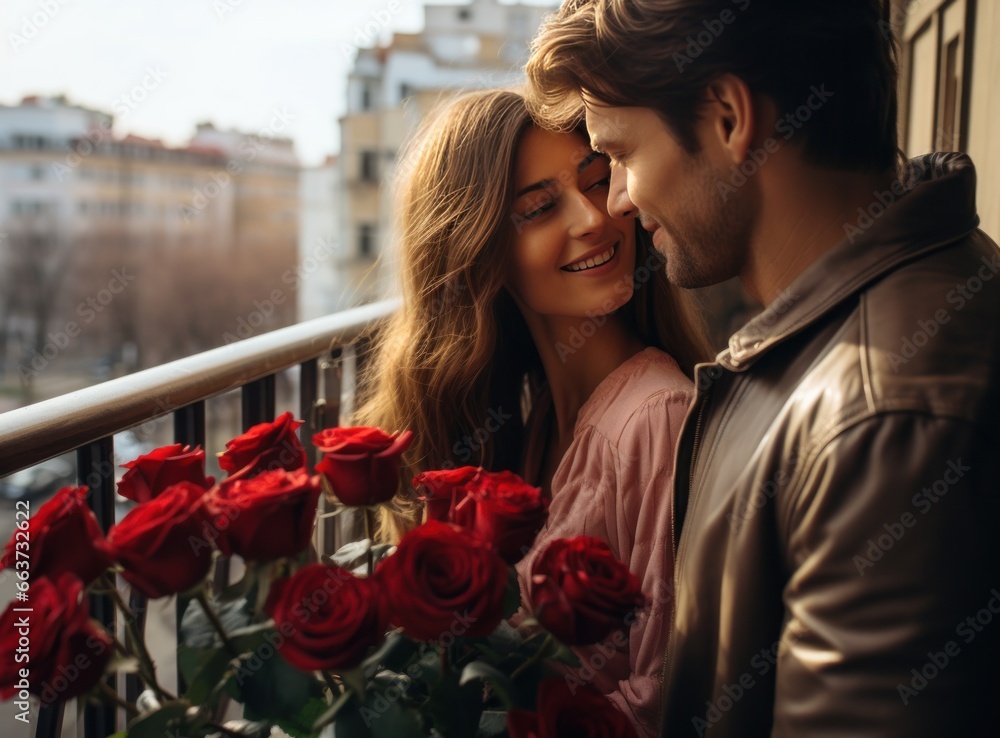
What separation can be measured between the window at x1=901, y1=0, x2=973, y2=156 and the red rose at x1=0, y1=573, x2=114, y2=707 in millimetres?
2113

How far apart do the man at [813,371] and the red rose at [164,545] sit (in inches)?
19.3

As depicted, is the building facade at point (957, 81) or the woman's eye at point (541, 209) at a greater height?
the building facade at point (957, 81)

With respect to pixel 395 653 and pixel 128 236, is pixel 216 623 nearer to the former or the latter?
pixel 395 653

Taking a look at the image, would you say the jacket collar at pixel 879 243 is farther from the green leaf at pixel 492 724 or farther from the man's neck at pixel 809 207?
the green leaf at pixel 492 724

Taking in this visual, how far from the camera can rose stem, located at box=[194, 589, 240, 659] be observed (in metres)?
0.78

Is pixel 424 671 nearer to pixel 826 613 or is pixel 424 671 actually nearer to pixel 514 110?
pixel 826 613

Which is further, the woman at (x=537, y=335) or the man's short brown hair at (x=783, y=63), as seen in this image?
the woman at (x=537, y=335)

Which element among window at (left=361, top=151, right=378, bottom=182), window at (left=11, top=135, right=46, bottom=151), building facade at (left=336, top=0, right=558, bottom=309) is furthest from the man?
window at (left=11, top=135, right=46, bottom=151)

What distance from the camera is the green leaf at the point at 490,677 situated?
80cm

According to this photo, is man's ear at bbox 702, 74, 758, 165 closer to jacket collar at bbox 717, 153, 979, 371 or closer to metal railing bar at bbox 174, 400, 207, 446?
jacket collar at bbox 717, 153, 979, 371

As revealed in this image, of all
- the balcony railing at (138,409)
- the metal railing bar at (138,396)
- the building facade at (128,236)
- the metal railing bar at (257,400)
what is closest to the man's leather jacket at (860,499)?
the balcony railing at (138,409)

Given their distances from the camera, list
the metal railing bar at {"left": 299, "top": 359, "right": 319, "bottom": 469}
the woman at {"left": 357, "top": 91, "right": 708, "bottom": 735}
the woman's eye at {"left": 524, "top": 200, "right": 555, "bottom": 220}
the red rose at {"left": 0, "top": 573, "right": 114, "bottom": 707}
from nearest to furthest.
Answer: the red rose at {"left": 0, "top": 573, "right": 114, "bottom": 707}
the woman at {"left": 357, "top": 91, "right": 708, "bottom": 735}
the woman's eye at {"left": 524, "top": 200, "right": 555, "bottom": 220}
the metal railing bar at {"left": 299, "top": 359, "right": 319, "bottom": 469}

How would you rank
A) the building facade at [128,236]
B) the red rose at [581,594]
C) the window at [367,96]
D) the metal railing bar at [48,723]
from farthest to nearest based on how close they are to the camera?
the window at [367,96]
the building facade at [128,236]
the metal railing bar at [48,723]
the red rose at [581,594]

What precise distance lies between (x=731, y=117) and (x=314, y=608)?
69 cm
